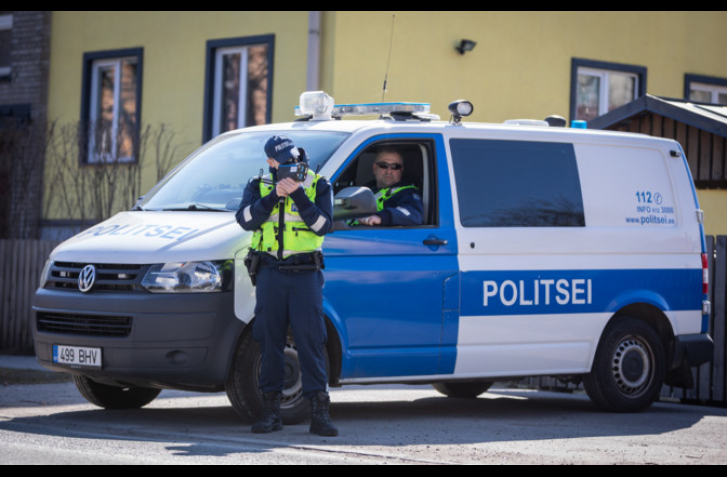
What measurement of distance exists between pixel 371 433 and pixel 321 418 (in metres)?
0.47

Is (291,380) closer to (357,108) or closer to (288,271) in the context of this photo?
(288,271)

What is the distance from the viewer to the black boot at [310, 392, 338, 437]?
8.22 metres

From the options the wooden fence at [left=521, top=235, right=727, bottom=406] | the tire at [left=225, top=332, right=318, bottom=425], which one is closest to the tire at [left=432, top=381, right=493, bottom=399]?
the wooden fence at [left=521, top=235, right=727, bottom=406]

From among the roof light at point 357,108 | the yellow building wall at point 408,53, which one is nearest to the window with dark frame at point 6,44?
the yellow building wall at point 408,53

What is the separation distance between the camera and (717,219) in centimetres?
1382

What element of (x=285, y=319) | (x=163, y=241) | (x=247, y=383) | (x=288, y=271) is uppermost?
(x=163, y=241)

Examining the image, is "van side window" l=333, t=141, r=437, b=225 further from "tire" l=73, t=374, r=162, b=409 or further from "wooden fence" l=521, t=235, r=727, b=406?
"wooden fence" l=521, t=235, r=727, b=406

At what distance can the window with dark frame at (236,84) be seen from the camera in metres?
17.9

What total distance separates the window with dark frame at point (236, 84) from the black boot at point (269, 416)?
377 inches

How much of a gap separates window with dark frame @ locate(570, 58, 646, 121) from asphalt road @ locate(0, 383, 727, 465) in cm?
851

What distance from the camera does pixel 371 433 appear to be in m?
8.55

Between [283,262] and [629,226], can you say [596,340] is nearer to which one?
[629,226]

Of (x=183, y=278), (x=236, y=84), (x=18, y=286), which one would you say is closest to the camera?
(x=183, y=278)

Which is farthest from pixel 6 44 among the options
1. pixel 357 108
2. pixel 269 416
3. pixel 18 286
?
pixel 269 416
